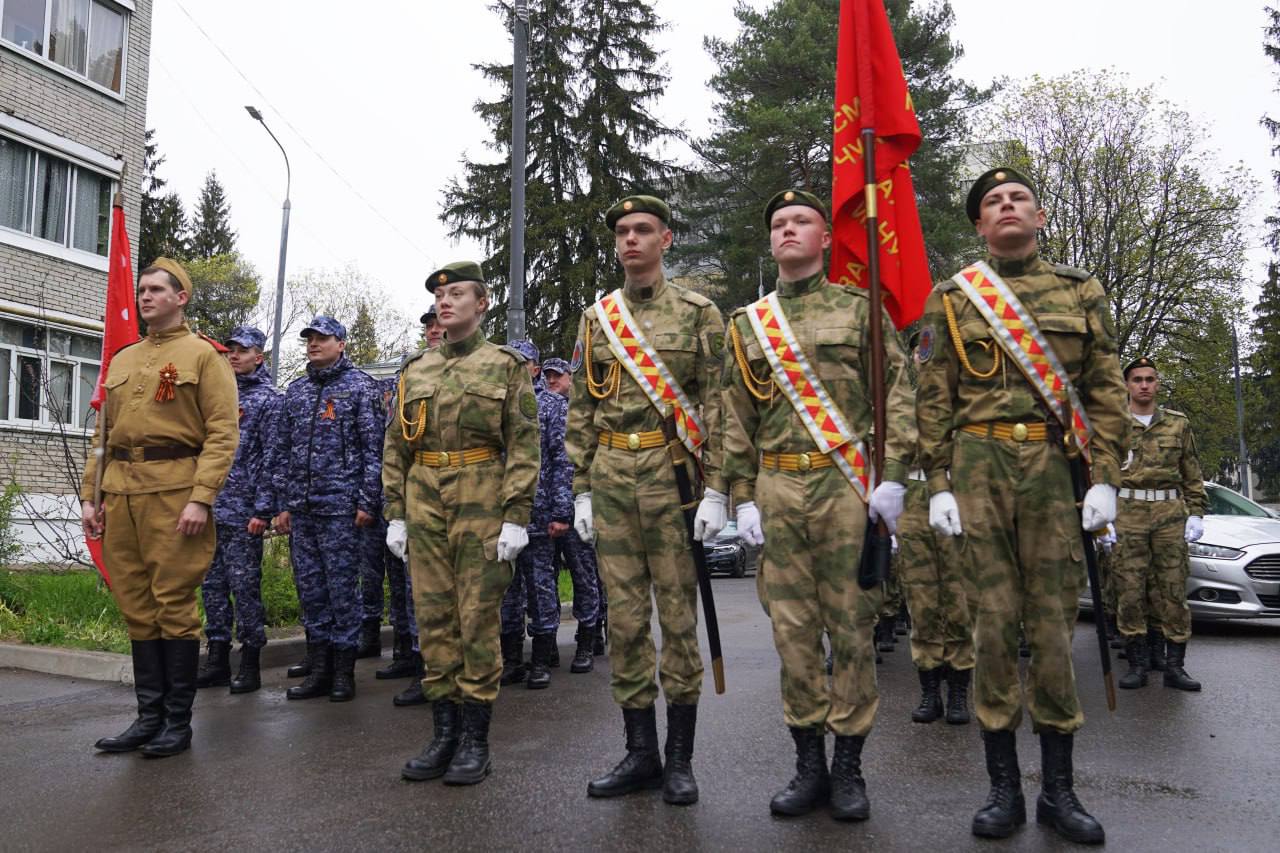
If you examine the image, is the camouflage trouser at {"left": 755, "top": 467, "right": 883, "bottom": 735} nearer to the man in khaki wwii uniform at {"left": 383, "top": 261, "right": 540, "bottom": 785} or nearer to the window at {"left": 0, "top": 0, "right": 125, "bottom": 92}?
the man in khaki wwii uniform at {"left": 383, "top": 261, "right": 540, "bottom": 785}

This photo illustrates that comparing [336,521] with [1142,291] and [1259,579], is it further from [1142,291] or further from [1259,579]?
[1142,291]

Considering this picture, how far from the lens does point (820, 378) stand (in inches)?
163

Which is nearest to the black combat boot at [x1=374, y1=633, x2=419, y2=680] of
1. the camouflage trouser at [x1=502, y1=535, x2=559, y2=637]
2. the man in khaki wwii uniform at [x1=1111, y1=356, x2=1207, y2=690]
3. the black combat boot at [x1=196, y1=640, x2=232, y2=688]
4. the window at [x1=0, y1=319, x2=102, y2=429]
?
the camouflage trouser at [x1=502, y1=535, x2=559, y2=637]

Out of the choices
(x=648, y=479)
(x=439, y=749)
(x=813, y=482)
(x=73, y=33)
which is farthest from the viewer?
(x=73, y=33)

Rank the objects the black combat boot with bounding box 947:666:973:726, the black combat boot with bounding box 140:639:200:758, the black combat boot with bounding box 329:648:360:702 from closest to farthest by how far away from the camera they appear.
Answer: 1. the black combat boot with bounding box 140:639:200:758
2. the black combat boot with bounding box 947:666:973:726
3. the black combat boot with bounding box 329:648:360:702

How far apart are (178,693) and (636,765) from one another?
2.45m

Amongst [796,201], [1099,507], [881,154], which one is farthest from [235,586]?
[1099,507]

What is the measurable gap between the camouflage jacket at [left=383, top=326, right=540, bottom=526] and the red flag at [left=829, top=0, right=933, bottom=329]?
1568 millimetres

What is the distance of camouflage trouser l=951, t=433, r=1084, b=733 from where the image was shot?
12.5 ft

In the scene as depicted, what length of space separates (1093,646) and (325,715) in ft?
22.0

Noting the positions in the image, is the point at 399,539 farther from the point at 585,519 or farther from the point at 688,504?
the point at 688,504

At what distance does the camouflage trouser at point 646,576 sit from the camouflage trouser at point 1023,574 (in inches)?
44.9

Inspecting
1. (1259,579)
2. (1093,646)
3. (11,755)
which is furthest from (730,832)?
(1259,579)

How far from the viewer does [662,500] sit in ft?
14.3
